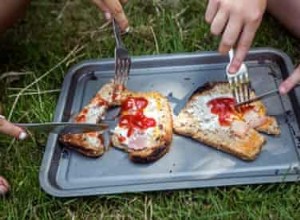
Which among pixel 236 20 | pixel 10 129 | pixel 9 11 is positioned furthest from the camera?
pixel 9 11

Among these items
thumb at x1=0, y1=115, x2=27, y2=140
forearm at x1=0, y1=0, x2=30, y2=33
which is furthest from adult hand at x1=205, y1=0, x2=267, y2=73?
forearm at x1=0, y1=0, x2=30, y2=33

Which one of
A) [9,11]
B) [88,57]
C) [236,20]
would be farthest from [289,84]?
[9,11]

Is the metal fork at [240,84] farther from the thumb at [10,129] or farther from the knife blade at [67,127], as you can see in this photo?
the thumb at [10,129]

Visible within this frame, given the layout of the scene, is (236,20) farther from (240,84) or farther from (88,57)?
(88,57)

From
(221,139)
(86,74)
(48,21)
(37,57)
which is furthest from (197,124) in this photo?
(48,21)

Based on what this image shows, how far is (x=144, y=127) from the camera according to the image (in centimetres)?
146

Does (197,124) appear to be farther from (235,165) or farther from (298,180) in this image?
(298,180)

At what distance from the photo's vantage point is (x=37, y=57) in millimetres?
1817

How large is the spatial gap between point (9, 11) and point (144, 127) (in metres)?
0.55

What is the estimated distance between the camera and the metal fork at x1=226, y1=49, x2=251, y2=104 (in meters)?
1.47

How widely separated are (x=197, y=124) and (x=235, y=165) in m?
0.14

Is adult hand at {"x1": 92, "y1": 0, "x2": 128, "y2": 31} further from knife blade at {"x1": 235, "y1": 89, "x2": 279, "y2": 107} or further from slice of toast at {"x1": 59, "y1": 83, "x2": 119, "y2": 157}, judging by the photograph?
knife blade at {"x1": 235, "y1": 89, "x2": 279, "y2": 107}

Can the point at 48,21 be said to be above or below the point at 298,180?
below

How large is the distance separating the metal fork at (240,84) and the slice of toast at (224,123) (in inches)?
0.8
